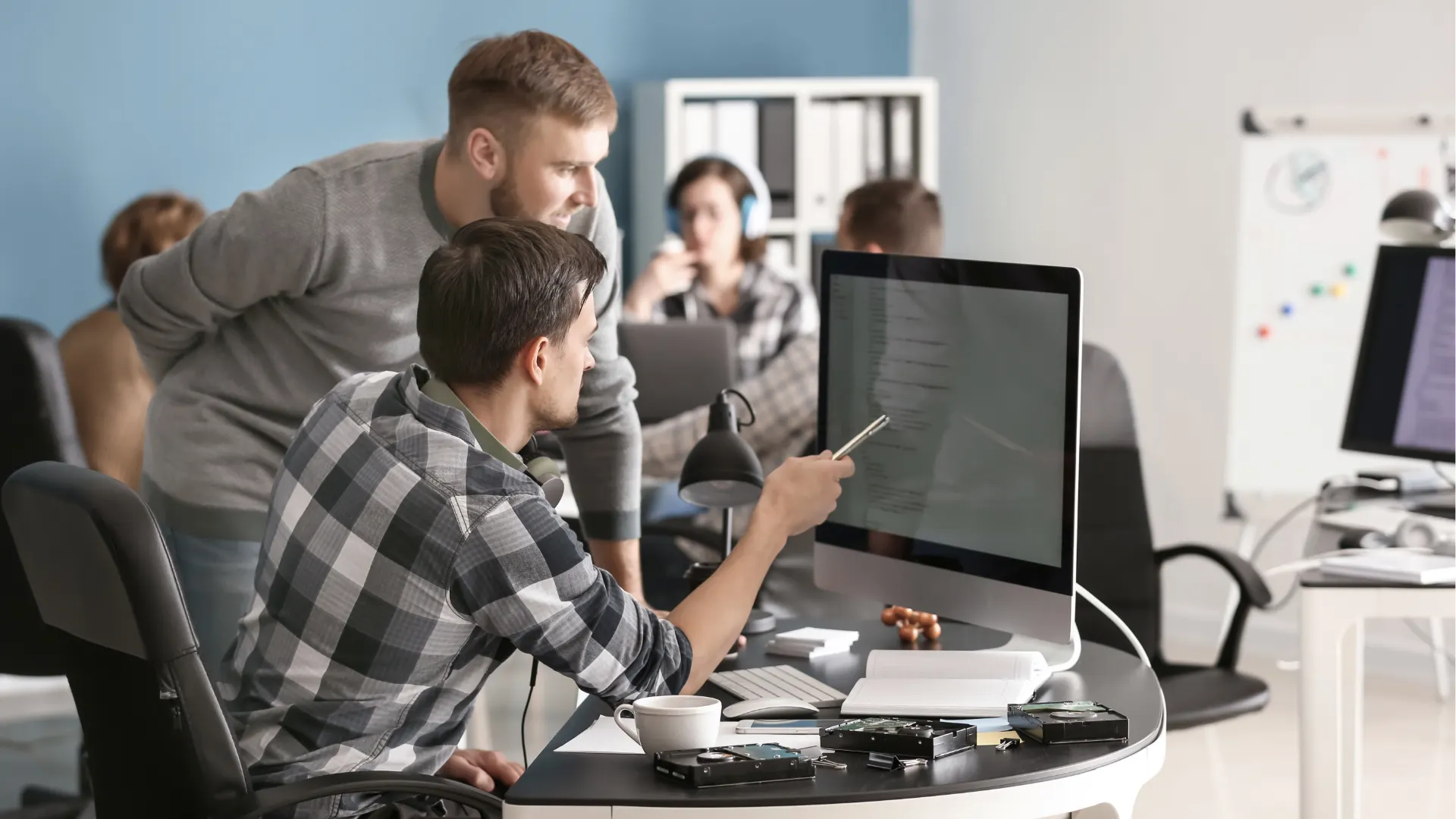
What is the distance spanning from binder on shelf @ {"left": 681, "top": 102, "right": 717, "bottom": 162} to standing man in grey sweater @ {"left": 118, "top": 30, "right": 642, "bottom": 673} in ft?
9.41

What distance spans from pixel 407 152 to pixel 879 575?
2.85 feet

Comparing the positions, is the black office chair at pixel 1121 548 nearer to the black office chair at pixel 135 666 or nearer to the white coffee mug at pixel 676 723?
the white coffee mug at pixel 676 723

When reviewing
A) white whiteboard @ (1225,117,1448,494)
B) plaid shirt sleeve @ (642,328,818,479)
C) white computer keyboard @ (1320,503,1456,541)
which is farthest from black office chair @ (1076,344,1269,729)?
white whiteboard @ (1225,117,1448,494)

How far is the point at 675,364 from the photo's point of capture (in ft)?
12.3

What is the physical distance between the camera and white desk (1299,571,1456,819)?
7.63 feet

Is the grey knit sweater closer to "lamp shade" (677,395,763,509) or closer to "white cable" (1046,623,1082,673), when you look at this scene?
"lamp shade" (677,395,763,509)

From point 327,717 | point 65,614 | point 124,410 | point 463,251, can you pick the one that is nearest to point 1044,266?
point 463,251

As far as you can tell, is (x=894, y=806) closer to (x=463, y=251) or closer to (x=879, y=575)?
(x=879, y=575)

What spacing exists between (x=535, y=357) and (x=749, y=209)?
11.3ft

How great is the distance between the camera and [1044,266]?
1724 mm

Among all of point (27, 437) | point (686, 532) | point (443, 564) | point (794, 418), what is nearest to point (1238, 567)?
point (794, 418)

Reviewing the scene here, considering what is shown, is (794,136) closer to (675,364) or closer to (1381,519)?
(675,364)

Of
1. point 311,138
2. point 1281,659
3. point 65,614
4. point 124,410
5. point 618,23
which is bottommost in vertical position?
point 1281,659

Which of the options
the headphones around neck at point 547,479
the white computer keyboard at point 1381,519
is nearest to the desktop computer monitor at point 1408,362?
the white computer keyboard at point 1381,519
